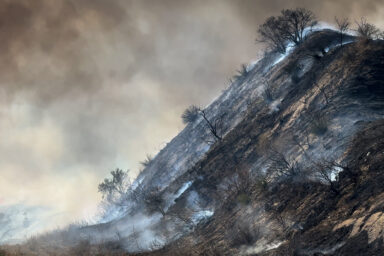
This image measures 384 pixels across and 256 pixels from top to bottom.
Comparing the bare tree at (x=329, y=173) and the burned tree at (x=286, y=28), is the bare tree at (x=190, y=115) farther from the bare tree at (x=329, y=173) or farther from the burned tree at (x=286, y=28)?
the bare tree at (x=329, y=173)

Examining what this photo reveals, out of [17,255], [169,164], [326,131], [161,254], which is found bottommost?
[161,254]

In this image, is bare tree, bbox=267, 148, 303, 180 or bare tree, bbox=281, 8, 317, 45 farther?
bare tree, bbox=281, 8, 317, 45

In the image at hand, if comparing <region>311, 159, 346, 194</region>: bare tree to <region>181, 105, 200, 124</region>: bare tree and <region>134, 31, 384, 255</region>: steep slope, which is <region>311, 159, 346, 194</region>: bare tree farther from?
<region>181, 105, 200, 124</region>: bare tree

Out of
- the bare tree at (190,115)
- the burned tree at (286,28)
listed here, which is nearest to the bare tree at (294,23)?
the burned tree at (286,28)

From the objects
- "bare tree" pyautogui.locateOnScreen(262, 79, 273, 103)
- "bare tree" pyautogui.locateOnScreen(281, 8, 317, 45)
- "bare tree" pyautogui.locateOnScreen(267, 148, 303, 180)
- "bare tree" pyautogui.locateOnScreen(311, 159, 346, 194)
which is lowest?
"bare tree" pyautogui.locateOnScreen(311, 159, 346, 194)

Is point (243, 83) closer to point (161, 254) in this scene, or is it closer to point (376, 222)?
point (161, 254)

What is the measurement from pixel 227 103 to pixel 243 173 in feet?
60.1

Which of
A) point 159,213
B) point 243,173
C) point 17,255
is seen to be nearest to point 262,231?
point 243,173

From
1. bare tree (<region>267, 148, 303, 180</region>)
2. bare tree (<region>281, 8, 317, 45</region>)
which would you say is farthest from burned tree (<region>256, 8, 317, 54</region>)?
bare tree (<region>267, 148, 303, 180</region>)

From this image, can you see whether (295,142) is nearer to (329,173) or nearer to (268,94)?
(329,173)

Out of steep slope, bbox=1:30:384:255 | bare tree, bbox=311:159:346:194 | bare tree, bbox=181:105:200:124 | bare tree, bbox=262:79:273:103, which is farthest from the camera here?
bare tree, bbox=181:105:200:124

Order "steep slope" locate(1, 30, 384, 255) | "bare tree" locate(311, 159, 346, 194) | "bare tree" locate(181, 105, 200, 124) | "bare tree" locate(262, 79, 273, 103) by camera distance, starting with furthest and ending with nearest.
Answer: "bare tree" locate(181, 105, 200, 124)
"bare tree" locate(262, 79, 273, 103)
"bare tree" locate(311, 159, 346, 194)
"steep slope" locate(1, 30, 384, 255)

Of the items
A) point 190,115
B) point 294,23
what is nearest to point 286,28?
point 294,23

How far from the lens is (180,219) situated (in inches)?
862
